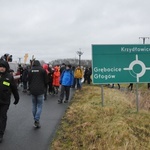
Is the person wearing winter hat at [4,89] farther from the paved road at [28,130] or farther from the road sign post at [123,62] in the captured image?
the road sign post at [123,62]

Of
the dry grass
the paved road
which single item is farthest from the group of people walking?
the dry grass

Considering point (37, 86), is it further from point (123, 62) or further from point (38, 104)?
point (123, 62)

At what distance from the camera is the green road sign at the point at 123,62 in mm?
9328

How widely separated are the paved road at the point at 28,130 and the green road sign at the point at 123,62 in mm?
1969

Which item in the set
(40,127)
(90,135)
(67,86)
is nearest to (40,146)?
(90,135)

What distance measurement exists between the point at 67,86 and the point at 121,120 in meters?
5.55

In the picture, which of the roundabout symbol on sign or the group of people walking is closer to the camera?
the group of people walking

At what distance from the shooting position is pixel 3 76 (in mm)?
6770

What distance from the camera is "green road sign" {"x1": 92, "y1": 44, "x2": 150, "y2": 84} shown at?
367 inches

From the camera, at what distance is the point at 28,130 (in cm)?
789

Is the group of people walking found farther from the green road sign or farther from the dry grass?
the green road sign

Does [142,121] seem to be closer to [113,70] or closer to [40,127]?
[113,70]

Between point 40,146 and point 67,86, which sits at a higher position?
point 67,86

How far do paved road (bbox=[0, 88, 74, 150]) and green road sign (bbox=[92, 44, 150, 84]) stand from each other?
6.46 feet
